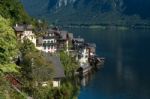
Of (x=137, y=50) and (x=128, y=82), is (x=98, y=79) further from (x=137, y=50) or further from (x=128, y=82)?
(x=137, y=50)

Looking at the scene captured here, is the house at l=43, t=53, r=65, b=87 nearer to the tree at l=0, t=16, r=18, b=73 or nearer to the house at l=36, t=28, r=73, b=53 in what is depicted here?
the house at l=36, t=28, r=73, b=53

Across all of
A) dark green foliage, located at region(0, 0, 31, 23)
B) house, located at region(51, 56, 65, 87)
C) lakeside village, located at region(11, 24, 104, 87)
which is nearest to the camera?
house, located at region(51, 56, 65, 87)

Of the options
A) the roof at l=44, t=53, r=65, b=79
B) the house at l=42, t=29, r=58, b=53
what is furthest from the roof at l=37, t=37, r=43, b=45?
the roof at l=44, t=53, r=65, b=79

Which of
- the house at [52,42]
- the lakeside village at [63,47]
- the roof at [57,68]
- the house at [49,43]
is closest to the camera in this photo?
the roof at [57,68]

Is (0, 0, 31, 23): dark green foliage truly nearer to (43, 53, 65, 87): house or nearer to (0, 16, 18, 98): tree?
(43, 53, 65, 87): house

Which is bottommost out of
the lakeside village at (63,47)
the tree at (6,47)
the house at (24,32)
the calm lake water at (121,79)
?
the calm lake water at (121,79)

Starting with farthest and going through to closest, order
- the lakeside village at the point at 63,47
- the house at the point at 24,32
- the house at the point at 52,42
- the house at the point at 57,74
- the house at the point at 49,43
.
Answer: the house at the point at 49,43, the house at the point at 52,42, the lakeside village at the point at 63,47, the house at the point at 24,32, the house at the point at 57,74

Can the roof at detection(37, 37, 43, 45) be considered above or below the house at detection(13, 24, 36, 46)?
below

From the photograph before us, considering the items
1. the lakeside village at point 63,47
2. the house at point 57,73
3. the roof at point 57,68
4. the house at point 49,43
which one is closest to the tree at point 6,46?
the house at point 57,73

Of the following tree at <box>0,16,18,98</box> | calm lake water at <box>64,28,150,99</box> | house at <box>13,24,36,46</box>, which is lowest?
calm lake water at <box>64,28,150,99</box>

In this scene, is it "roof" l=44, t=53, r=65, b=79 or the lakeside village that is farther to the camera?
the lakeside village

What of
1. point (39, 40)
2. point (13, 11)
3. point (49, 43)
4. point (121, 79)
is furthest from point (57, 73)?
point (121, 79)

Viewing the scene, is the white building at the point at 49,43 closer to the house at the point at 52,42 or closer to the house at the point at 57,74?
the house at the point at 52,42

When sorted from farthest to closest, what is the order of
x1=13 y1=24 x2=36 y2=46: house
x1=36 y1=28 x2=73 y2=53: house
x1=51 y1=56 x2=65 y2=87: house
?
x1=36 y1=28 x2=73 y2=53: house
x1=13 y1=24 x2=36 y2=46: house
x1=51 y1=56 x2=65 y2=87: house
